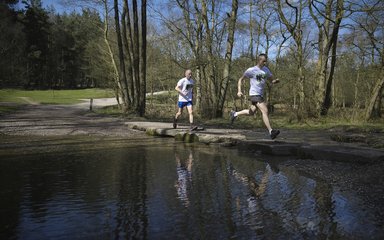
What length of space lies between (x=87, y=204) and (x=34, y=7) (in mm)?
73868

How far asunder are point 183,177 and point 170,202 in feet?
4.72

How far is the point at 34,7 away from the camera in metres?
69.8

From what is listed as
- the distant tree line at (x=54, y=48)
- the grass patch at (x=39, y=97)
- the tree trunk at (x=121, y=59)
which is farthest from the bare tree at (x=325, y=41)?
the distant tree line at (x=54, y=48)

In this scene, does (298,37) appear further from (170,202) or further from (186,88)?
(170,202)

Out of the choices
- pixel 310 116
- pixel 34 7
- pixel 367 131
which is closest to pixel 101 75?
pixel 310 116

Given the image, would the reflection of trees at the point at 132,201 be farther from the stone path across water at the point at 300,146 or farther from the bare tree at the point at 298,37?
the bare tree at the point at 298,37

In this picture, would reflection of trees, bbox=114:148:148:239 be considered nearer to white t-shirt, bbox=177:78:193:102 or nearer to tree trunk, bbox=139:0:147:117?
white t-shirt, bbox=177:78:193:102

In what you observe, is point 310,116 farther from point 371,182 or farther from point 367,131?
point 371,182

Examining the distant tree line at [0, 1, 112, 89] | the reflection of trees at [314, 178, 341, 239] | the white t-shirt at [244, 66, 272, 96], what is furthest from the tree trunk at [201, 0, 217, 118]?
the distant tree line at [0, 1, 112, 89]

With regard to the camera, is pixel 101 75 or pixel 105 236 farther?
pixel 101 75

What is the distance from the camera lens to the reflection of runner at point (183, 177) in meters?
4.64

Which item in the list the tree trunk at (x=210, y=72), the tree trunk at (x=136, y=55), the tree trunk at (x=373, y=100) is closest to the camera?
the tree trunk at (x=373, y=100)

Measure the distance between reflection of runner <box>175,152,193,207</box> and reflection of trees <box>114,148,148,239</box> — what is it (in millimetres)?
445

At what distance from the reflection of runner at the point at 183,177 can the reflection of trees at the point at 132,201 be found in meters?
0.44
